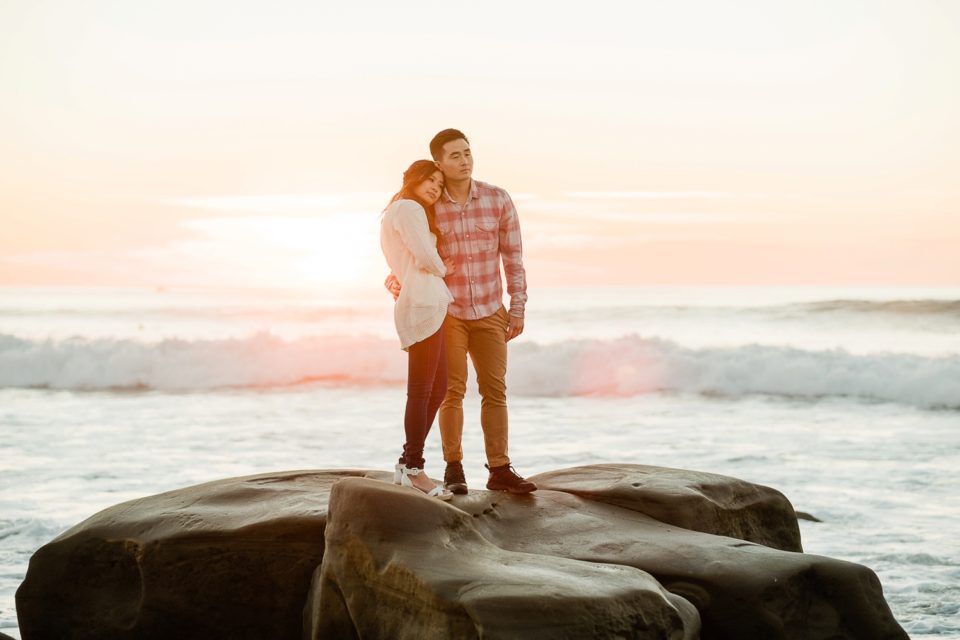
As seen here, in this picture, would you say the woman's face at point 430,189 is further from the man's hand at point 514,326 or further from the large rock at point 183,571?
the large rock at point 183,571

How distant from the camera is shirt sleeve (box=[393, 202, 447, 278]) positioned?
17.9 ft

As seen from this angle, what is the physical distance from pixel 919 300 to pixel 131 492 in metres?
23.9

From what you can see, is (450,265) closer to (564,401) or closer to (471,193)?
(471,193)

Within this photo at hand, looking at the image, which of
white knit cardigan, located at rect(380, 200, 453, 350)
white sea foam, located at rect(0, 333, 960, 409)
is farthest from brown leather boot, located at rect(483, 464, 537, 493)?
white sea foam, located at rect(0, 333, 960, 409)

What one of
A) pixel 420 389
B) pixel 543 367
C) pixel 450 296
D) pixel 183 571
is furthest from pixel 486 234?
pixel 543 367

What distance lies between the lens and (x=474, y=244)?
583 centimetres

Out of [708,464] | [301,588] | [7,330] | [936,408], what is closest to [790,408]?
[936,408]

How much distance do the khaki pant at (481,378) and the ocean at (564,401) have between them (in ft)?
9.16

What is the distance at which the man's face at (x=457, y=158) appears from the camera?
5.67 meters

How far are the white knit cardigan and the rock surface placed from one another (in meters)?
0.87

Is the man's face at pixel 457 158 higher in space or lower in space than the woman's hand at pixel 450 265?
higher

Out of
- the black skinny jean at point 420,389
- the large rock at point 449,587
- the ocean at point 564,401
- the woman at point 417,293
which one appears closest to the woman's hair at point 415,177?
the woman at point 417,293

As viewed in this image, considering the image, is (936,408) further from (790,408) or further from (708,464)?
(708,464)

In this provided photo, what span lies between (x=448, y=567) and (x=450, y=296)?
169 centimetres
